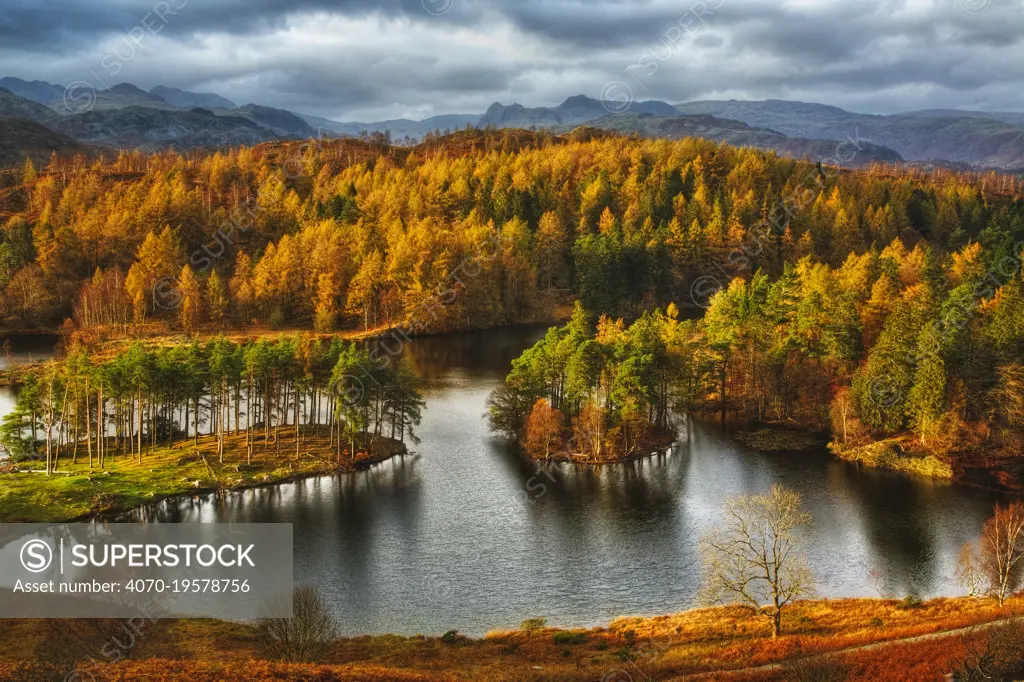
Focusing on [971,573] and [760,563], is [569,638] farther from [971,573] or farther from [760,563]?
[971,573]

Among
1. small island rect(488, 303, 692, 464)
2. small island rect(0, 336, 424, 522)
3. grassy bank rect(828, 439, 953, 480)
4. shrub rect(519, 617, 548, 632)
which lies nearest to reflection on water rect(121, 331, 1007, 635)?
shrub rect(519, 617, 548, 632)

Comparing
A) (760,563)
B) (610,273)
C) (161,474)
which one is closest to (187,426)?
(161,474)

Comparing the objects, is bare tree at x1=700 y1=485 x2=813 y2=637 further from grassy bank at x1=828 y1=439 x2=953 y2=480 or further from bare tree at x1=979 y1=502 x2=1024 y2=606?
grassy bank at x1=828 y1=439 x2=953 y2=480

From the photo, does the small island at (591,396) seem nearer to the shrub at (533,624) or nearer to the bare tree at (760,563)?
the bare tree at (760,563)

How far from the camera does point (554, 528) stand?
5712cm

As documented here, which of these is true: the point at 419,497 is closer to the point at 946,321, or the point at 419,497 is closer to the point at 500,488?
the point at 500,488

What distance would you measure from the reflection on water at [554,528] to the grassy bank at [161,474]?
1.65 m

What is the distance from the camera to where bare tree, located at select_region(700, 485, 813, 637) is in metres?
42.0

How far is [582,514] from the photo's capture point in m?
59.8

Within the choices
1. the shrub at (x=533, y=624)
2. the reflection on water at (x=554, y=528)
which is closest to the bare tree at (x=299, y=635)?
the reflection on water at (x=554, y=528)

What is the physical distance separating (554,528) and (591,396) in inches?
802

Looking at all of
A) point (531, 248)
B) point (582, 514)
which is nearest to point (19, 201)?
point (531, 248)

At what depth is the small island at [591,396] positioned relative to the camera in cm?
7231

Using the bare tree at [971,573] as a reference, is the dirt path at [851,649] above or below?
above
